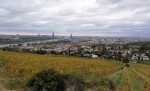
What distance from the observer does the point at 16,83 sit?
25000 mm

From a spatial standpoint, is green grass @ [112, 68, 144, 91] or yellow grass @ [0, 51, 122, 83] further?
yellow grass @ [0, 51, 122, 83]

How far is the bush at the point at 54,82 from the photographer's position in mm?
19359

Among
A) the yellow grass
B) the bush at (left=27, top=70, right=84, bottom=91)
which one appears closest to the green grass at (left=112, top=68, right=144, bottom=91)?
the yellow grass

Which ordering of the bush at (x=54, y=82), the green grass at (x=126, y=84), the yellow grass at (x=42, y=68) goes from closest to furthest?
the bush at (x=54, y=82)
the green grass at (x=126, y=84)
the yellow grass at (x=42, y=68)

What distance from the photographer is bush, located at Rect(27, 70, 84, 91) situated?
19.4m

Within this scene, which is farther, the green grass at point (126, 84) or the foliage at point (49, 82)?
the green grass at point (126, 84)

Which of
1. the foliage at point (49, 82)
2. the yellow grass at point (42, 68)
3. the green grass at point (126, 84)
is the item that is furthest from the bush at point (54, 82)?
the green grass at point (126, 84)

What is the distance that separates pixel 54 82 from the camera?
1959 centimetres

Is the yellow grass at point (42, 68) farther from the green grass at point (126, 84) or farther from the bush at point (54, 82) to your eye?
the bush at point (54, 82)

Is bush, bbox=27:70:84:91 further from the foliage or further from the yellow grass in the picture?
the yellow grass

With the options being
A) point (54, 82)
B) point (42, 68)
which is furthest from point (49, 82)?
point (42, 68)

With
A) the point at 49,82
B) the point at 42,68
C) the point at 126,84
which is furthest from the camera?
the point at 42,68

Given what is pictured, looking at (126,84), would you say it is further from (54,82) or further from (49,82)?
(49,82)

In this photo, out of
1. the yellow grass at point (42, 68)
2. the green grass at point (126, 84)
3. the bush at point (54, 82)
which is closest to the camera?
the bush at point (54, 82)
